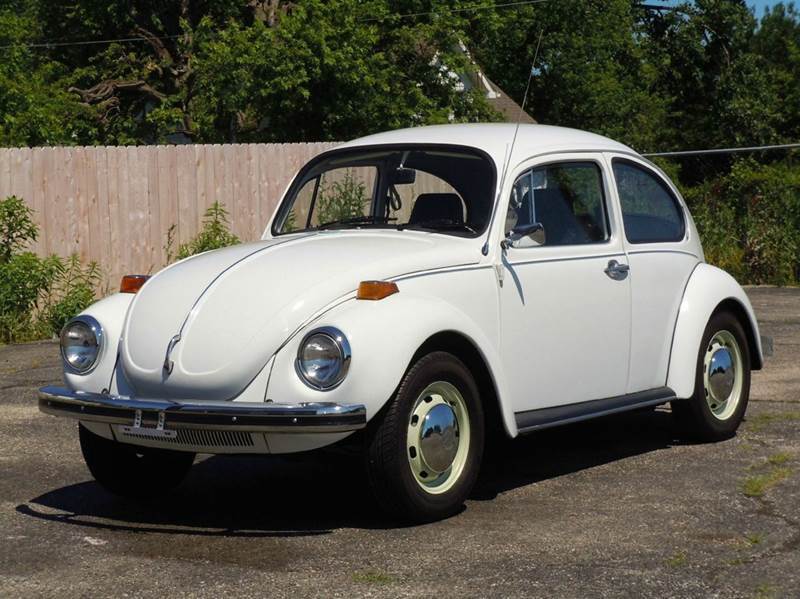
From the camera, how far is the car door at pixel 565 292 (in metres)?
6.86

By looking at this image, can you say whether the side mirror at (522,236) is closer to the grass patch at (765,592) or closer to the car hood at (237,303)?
the car hood at (237,303)

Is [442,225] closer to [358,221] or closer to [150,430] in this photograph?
[358,221]

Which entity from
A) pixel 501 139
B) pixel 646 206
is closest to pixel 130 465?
pixel 501 139

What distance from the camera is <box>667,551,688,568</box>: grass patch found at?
17.9 feet

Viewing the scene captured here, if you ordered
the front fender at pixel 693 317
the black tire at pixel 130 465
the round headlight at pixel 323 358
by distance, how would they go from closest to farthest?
the round headlight at pixel 323 358, the black tire at pixel 130 465, the front fender at pixel 693 317

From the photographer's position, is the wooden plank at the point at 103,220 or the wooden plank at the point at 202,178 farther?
the wooden plank at the point at 202,178

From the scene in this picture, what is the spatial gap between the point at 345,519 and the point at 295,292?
3.42 ft

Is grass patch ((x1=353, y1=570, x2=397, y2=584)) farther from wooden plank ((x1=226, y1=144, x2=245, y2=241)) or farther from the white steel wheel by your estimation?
wooden plank ((x1=226, y1=144, x2=245, y2=241))

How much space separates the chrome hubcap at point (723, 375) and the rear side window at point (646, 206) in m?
0.64

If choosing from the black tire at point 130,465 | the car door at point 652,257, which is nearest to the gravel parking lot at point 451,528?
the black tire at point 130,465

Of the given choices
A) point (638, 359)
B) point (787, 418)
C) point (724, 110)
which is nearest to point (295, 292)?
point (638, 359)

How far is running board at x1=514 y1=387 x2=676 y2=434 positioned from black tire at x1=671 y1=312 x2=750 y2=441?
0.24 metres

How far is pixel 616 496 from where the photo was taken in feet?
22.2

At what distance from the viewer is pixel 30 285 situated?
14.7 m
